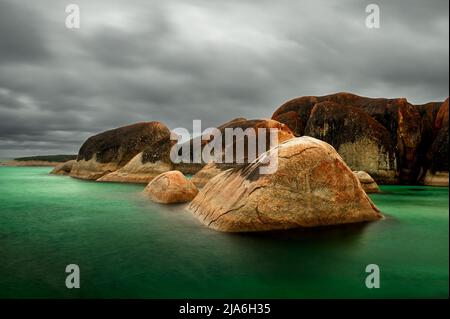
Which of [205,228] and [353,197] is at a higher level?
[353,197]

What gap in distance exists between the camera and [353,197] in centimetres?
971

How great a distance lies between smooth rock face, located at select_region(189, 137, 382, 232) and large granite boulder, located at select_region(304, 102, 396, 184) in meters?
25.7

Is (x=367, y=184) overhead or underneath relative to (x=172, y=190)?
underneath

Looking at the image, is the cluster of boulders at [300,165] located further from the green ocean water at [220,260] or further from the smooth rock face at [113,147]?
the green ocean water at [220,260]

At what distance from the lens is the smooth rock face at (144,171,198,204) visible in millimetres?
15552

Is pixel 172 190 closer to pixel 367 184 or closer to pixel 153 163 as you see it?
pixel 367 184

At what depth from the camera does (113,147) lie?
128 ft

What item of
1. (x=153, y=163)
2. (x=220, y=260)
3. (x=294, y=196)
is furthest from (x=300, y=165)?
(x=153, y=163)

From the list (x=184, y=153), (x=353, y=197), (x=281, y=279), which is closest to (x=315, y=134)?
(x=184, y=153)

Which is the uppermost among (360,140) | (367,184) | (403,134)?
(403,134)

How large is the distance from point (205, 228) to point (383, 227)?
16.8 feet

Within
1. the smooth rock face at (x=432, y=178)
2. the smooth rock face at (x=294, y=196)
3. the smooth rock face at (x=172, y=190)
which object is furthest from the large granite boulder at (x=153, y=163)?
the smooth rock face at (x=294, y=196)

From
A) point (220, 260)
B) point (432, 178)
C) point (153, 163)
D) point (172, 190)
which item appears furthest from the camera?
point (153, 163)
